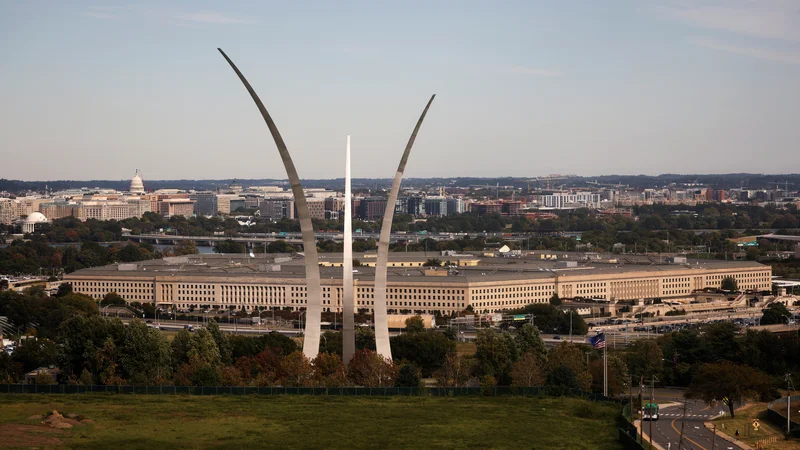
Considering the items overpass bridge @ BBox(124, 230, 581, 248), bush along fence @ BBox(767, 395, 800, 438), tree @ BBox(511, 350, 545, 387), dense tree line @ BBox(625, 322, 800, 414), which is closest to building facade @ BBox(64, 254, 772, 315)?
dense tree line @ BBox(625, 322, 800, 414)

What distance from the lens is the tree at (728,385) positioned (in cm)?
4594

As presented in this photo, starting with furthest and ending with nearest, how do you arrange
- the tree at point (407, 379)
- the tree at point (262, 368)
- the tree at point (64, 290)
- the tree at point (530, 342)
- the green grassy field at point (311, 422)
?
the tree at point (64, 290)
the tree at point (530, 342)
the tree at point (407, 379)
the tree at point (262, 368)
the green grassy field at point (311, 422)

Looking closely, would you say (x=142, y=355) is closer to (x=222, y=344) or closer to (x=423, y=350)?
(x=222, y=344)

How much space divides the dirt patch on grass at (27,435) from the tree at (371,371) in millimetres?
11919

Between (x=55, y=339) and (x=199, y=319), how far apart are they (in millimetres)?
22305

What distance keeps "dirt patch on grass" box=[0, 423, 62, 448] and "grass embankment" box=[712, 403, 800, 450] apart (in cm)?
2055

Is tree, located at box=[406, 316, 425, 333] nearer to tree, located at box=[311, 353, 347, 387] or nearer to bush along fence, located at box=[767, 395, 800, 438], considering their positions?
tree, located at box=[311, 353, 347, 387]

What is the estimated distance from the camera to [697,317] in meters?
82.6

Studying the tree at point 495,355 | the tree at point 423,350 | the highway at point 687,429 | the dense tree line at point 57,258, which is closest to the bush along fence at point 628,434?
the highway at point 687,429

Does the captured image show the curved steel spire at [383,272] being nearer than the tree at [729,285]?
Yes

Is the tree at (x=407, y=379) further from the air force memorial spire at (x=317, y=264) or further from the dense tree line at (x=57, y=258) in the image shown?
the dense tree line at (x=57, y=258)

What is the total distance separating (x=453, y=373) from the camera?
160ft

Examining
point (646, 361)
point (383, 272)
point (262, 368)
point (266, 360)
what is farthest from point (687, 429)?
point (266, 360)

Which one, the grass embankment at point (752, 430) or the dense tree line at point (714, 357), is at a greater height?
the dense tree line at point (714, 357)
